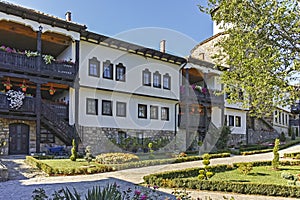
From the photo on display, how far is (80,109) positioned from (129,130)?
417 cm

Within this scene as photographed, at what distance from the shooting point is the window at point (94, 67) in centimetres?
1962

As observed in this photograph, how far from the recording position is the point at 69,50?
19078 millimetres

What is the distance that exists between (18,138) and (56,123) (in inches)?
94.6

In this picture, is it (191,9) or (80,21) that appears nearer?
(191,9)

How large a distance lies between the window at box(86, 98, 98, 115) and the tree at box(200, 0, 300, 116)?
Result: 9.88 m

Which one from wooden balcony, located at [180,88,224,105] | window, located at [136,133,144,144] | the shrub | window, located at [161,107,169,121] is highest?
wooden balcony, located at [180,88,224,105]

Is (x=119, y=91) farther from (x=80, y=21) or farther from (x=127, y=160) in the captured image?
(x=127, y=160)

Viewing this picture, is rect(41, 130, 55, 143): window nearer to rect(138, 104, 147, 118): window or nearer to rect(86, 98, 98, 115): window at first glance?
rect(86, 98, 98, 115): window

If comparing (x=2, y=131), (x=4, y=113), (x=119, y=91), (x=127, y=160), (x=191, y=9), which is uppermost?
(x=191, y=9)

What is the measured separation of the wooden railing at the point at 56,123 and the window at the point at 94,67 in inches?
154

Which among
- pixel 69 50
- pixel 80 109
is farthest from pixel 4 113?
pixel 69 50

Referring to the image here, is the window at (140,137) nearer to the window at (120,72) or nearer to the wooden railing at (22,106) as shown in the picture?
the window at (120,72)

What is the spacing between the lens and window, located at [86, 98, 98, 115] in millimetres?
19375

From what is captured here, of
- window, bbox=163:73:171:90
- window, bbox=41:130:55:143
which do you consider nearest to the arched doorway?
window, bbox=41:130:55:143
